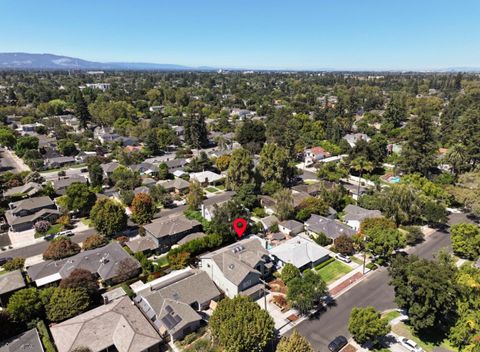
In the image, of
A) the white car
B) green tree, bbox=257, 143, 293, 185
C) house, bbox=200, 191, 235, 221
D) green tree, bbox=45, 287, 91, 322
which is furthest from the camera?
green tree, bbox=257, 143, 293, 185

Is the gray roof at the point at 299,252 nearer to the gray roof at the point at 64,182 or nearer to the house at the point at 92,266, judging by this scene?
the house at the point at 92,266

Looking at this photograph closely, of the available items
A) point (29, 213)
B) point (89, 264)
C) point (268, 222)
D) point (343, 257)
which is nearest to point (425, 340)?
point (343, 257)

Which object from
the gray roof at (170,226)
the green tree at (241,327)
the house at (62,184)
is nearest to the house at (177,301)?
the green tree at (241,327)

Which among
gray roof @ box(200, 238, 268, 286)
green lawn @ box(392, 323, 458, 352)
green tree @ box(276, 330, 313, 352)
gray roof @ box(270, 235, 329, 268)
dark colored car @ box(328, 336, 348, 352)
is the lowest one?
green lawn @ box(392, 323, 458, 352)

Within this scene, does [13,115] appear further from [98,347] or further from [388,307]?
[388,307]

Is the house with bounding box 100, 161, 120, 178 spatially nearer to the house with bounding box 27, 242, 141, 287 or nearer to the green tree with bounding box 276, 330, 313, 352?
the house with bounding box 27, 242, 141, 287

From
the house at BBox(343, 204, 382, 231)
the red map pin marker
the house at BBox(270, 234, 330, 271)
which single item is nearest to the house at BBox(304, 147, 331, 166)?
the house at BBox(343, 204, 382, 231)
